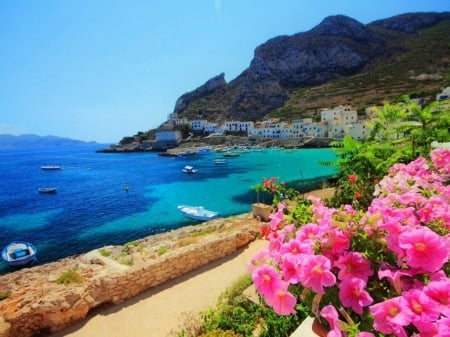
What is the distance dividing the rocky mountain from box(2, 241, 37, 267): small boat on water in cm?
9872

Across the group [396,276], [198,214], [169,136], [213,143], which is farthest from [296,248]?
[169,136]

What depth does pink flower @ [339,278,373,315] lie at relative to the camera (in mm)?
1414

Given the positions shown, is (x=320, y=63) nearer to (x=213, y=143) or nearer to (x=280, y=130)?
(x=280, y=130)

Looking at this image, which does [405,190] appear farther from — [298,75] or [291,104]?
[298,75]

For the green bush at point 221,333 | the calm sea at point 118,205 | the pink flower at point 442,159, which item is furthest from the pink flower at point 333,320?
the calm sea at point 118,205

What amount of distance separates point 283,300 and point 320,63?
137 metres

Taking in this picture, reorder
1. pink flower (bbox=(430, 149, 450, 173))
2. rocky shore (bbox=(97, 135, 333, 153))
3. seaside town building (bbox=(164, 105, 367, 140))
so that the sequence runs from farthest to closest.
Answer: rocky shore (bbox=(97, 135, 333, 153))
seaside town building (bbox=(164, 105, 367, 140))
pink flower (bbox=(430, 149, 450, 173))

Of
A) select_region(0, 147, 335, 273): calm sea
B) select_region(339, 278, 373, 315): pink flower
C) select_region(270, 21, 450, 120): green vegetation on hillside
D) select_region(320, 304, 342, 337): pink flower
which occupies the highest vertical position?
select_region(270, 21, 450, 120): green vegetation on hillside

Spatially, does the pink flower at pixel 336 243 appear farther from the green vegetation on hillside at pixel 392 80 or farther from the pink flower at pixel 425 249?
the green vegetation on hillside at pixel 392 80

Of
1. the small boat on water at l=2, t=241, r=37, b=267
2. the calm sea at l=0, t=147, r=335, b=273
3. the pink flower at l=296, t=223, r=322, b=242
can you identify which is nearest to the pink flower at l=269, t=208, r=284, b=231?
the pink flower at l=296, t=223, r=322, b=242

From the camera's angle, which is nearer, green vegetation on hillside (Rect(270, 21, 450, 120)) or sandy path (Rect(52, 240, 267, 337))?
sandy path (Rect(52, 240, 267, 337))

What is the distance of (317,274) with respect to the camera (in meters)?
1.46

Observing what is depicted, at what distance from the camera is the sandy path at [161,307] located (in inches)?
237

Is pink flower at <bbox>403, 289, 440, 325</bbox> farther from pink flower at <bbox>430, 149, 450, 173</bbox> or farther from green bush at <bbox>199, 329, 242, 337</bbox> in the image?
green bush at <bbox>199, 329, 242, 337</bbox>
